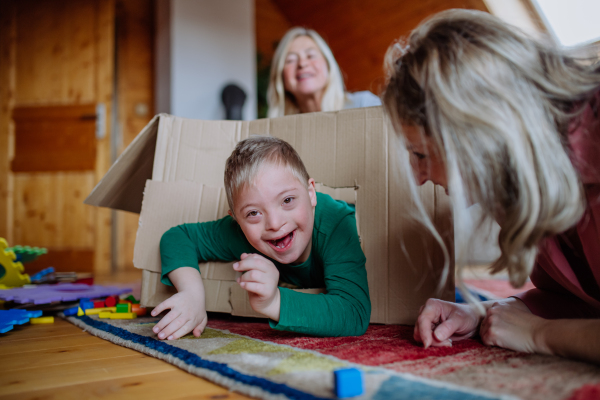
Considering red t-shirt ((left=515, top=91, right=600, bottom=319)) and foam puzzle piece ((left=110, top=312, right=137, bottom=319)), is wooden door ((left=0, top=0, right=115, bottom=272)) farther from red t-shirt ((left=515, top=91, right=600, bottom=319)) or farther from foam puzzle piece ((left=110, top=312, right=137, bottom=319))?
red t-shirt ((left=515, top=91, right=600, bottom=319))

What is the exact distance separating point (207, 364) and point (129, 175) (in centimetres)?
72

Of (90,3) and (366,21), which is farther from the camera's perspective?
(366,21)

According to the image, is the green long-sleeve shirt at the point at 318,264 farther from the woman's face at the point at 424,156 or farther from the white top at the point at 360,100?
the white top at the point at 360,100

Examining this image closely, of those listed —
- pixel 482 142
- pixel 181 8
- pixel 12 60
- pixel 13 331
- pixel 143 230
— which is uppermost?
pixel 181 8

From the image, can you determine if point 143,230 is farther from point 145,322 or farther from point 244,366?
point 244,366

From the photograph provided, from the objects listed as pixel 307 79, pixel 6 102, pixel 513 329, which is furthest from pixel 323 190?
pixel 6 102

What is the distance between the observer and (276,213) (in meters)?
0.74

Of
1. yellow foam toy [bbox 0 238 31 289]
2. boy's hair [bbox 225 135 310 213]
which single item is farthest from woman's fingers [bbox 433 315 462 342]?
yellow foam toy [bbox 0 238 31 289]

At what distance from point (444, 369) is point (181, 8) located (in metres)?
2.80

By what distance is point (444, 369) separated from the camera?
53 centimetres

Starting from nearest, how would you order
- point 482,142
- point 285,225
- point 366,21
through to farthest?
point 482,142 < point 285,225 < point 366,21

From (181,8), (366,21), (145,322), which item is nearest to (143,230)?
(145,322)

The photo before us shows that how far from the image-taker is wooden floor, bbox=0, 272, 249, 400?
509 millimetres

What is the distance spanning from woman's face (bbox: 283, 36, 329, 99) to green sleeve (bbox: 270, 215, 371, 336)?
981 millimetres
